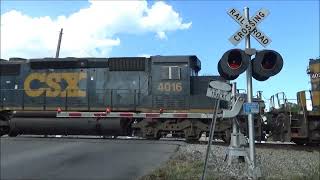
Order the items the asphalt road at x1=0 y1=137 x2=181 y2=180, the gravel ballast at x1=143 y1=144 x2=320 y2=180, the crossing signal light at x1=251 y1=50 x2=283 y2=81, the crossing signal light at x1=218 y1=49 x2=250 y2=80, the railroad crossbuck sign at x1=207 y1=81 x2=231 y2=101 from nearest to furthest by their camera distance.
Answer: the asphalt road at x1=0 y1=137 x2=181 y2=180
the railroad crossbuck sign at x1=207 y1=81 x2=231 y2=101
the crossing signal light at x1=251 y1=50 x2=283 y2=81
the crossing signal light at x1=218 y1=49 x2=250 y2=80
the gravel ballast at x1=143 y1=144 x2=320 y2=180

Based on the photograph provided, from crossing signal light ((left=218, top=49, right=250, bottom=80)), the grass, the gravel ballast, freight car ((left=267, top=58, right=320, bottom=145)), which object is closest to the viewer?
the grass

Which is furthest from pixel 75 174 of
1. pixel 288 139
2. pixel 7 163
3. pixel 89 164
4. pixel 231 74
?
pixel 288 139

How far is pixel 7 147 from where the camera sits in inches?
342

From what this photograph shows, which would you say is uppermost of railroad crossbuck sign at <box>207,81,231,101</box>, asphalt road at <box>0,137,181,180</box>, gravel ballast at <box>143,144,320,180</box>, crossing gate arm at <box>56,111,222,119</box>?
railroad crossbuck sign at <box>207,81,231,101</box>

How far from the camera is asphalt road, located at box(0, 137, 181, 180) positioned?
8.16m

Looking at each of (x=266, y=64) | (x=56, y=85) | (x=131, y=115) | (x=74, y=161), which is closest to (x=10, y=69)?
(x=56, y=85)

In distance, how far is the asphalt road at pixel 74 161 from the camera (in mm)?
8156

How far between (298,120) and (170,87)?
5.20m

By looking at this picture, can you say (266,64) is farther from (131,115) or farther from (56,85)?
(56,85)

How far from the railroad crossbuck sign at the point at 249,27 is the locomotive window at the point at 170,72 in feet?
30.0

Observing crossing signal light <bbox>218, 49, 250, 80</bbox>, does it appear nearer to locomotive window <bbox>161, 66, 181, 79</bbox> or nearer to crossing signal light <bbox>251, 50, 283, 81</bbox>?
crossing signal light <bbox>251, 50, 283, 81</bbox>

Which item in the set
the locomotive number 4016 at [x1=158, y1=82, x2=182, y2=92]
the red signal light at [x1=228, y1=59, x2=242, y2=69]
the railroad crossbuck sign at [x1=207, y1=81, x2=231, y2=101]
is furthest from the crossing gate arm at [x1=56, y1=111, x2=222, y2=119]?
the railroad crossbuck sign at [x1=207, y1=81, x2=231, y2=101]

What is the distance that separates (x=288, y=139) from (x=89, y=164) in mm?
10296

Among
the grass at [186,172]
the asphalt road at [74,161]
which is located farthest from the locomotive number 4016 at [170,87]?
the asphalt road at [74,161]
